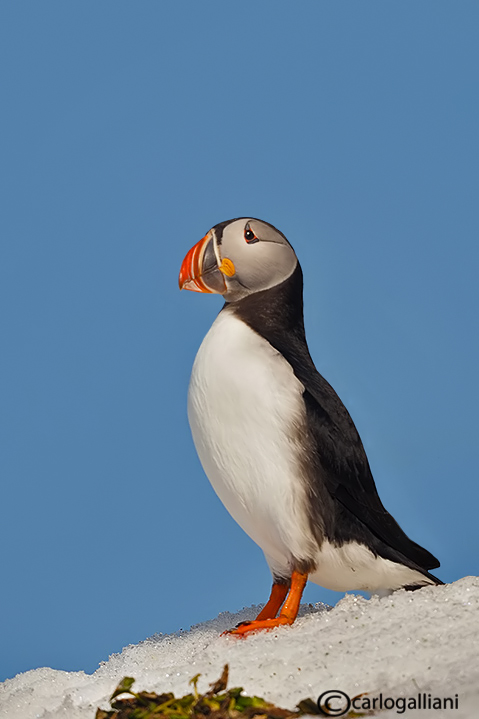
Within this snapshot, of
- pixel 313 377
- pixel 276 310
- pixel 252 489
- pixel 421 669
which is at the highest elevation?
pixel 276 310

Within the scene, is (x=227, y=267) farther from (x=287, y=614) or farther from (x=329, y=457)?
(x=287, y=614)

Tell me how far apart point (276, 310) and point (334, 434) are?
0.62 meters

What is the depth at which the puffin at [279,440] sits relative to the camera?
137 inches

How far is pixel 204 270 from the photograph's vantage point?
12.5 feet

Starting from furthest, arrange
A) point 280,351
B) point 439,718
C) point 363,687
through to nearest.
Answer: point 280,351 < point 363,687 < point 439,718

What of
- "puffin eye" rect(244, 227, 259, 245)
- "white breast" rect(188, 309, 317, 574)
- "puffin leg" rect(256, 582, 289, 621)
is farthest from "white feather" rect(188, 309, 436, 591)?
"puffin eye" rect(244, 227, 259, 245)

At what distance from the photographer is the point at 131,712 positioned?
2604mm

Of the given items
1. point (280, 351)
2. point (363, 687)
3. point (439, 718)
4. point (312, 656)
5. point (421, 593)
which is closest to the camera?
point (439, 718)

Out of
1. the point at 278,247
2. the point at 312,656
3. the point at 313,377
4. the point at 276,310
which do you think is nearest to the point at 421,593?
the point at 312,656

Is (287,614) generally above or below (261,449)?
below

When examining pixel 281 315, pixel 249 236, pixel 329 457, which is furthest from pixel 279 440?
pixel 249 236

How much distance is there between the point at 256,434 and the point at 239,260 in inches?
31.9

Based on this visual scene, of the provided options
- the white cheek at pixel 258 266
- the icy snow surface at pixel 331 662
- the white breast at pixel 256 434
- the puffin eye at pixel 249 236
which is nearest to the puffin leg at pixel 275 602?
the icy snow surface at pixel 331 662

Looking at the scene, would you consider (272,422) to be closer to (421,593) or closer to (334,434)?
(334,434)
